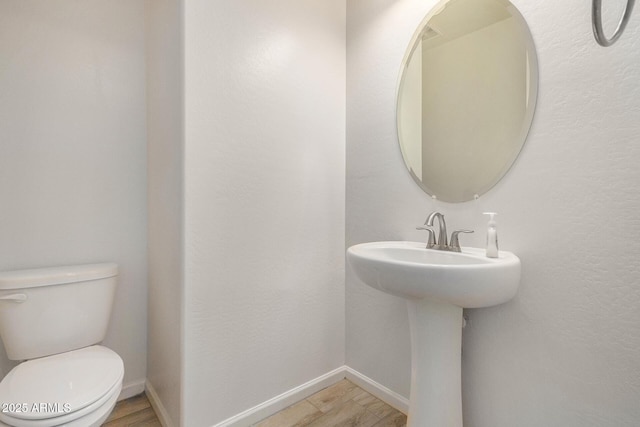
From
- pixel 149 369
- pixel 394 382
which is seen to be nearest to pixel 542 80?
pixel 394 382

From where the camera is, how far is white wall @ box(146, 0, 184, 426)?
3.98ft

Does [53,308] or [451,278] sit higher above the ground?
[451,278]

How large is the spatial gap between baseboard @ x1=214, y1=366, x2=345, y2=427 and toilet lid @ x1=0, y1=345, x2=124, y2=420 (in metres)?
0.53

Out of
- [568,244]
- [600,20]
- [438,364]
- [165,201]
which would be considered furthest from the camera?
[165,201]

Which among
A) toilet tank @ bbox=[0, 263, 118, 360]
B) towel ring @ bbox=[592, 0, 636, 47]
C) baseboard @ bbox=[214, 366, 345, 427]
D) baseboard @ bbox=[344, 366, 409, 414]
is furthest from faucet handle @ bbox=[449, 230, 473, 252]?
toilet tank @ bbox=[0, 263, 118, 360]

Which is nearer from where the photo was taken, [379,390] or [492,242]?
[492,242]

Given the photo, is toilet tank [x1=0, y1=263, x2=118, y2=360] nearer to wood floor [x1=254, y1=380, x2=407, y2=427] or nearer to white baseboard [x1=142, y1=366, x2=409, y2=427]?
white baseboard [x1=142, y1=366, x2=409, y2=427]

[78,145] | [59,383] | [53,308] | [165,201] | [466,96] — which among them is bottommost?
[59,383]

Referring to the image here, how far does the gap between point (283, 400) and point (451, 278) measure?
115 centimetres

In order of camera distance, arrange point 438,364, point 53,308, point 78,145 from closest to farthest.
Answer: point 438,364, point 53,308, point 78,145

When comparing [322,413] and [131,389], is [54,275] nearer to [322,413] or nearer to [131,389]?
[131,389]

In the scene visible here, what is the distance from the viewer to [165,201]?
1.37 metres

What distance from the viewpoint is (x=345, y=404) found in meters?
1.55

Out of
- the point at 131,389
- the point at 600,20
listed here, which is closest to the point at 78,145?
the point at 131,389
